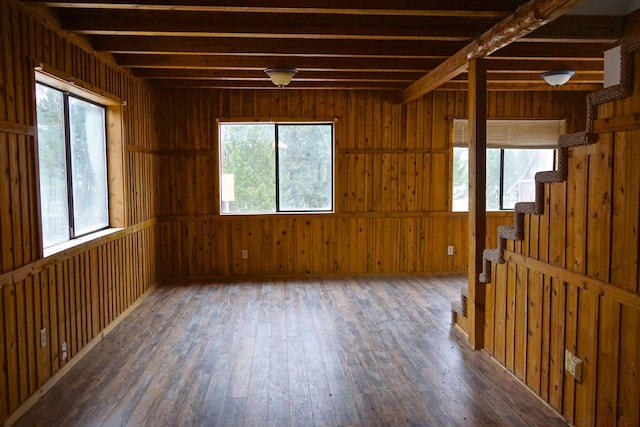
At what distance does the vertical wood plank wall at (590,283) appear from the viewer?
2355mm

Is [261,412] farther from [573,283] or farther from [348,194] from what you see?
[348,194]

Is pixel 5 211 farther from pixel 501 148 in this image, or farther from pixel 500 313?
pixel 501 148

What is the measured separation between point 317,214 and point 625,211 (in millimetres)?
4696

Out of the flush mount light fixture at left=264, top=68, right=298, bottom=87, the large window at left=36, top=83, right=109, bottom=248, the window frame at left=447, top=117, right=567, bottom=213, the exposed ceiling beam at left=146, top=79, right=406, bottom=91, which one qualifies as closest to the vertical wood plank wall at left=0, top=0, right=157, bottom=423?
the large window at left=36, top=83, right=109, bottom=248

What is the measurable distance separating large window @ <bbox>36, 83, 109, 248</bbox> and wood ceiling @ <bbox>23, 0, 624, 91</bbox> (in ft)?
2.01

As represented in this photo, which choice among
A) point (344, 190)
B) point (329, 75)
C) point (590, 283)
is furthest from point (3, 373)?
point (344, 190)

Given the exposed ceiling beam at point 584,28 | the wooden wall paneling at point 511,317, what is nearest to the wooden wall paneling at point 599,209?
the wooden wall paneling at point 511,317

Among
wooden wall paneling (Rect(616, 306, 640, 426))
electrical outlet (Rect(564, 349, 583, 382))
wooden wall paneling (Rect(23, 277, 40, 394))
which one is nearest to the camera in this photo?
wooden wall paneling (Rect(616, 306, 640, 426))

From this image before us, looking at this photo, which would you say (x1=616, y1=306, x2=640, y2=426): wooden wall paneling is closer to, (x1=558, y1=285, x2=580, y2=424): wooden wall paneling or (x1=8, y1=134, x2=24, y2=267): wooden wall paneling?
(x1=558, y1=285, x2=580, y2=424): wooden wall paneling

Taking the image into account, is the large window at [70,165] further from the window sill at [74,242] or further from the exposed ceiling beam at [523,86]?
the exposed ceiling beam at [523,86]

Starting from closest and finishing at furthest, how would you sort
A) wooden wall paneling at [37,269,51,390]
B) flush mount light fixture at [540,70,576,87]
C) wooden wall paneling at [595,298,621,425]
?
1. wooden wall paneling at [595,298,621,425]
2. wooden wall paneling at [37,269,51,390]
3. flush mount light fixture at [540,70,576,87]

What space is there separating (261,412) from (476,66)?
325cm

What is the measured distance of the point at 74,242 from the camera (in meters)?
3.91

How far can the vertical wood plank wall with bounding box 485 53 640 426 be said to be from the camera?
2355 mm
